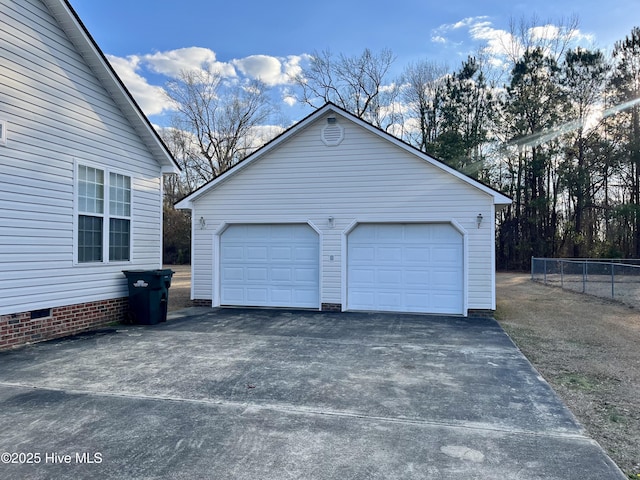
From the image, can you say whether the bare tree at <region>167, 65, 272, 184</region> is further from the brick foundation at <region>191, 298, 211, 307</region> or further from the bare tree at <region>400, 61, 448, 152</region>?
the brick foundation at <region>191, 298, 211, 307</region>

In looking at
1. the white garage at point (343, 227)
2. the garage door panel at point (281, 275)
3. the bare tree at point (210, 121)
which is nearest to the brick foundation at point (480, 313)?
the white garage at point (343, 227)

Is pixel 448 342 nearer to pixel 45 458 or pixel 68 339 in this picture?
pixel 45 458

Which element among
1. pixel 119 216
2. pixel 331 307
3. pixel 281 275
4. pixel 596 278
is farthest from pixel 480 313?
pixel 596 278

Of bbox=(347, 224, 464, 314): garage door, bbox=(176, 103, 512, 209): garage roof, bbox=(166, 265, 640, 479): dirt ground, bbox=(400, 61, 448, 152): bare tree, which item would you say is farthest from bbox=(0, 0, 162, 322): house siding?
bbox=(400, 61, 448, 152): bare tree

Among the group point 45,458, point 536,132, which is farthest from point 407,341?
point 536,132

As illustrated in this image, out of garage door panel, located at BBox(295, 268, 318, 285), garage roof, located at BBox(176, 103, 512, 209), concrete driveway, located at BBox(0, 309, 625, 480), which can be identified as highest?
garage roof, located at BBox(176, 103, 512, 209)

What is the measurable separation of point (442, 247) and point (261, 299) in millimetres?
5165

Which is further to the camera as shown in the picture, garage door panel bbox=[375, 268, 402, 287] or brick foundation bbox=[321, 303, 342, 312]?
brick foundation bbox=[321, 303, 342, 312]

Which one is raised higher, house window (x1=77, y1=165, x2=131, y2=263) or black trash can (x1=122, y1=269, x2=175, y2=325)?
house window (x1=77, y1=165, x2=131, y2=263)

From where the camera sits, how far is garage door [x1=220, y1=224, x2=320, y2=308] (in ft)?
38.4

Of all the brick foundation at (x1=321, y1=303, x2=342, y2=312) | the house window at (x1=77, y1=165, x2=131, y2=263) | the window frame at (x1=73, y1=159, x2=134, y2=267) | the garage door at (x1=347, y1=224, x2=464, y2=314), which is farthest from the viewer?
the brick foundation at (x1=321, y1=303, x2=342, y2=312)

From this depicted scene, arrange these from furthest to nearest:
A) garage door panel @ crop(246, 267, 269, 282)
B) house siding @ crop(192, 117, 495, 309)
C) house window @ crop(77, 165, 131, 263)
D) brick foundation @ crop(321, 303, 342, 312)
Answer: garage door panel @ crop(246, 267, 269, 282)
brick foundation @ crop(321, 303, 342, 312)
house siding @ crop(192, 117, 495, 309)
house window @ crop(77, 165, 131, 263)

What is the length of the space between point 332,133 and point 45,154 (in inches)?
265

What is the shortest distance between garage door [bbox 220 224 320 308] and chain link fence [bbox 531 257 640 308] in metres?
9.76
